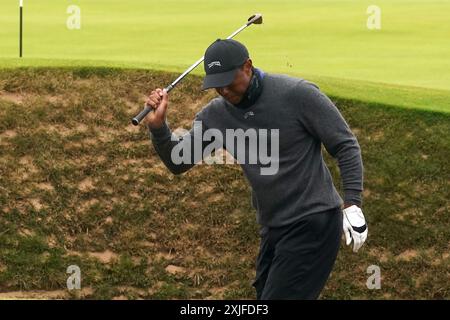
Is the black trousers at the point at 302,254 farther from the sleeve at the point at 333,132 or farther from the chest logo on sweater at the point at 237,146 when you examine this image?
the chest logo on sweater at the point at 237,146

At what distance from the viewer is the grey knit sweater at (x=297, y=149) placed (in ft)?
24.7

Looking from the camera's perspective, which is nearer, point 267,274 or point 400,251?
point 267,274

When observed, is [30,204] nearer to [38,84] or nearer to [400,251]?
[38,84]

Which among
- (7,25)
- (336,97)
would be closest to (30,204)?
(336,97)

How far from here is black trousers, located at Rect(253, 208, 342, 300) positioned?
304 inches

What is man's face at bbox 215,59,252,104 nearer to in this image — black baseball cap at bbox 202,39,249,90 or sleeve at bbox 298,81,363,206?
black baseball cap at bbox 202,39,249,90

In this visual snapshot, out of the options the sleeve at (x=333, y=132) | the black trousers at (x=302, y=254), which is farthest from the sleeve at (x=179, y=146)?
the sleeve at (x=333, y=132)

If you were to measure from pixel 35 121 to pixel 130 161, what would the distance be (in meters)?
1.18

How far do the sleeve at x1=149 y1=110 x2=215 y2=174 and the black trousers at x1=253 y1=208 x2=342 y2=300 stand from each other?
72 cm

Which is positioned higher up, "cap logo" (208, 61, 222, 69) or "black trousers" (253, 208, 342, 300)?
"cap logo" (208, 61, 222, 69)

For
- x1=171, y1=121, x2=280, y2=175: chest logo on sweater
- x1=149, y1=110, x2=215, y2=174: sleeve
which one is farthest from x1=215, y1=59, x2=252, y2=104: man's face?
x1=149, y1=110, x2=215, y2=174: sleeve

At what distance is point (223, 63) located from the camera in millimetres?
7574

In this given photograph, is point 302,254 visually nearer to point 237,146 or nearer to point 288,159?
point 288,159

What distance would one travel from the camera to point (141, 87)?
14523mm
